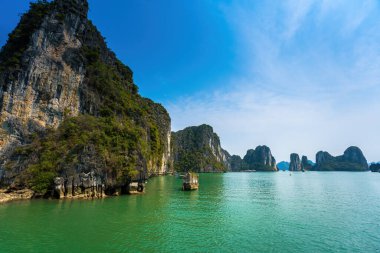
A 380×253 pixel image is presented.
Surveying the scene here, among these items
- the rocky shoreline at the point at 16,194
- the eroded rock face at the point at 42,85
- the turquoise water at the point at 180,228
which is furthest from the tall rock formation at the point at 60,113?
the turquoise water at the point at 180,228

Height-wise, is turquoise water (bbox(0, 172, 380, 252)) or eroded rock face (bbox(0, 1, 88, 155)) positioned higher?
eroded rock face (bbox(0, 1, 88, 155))

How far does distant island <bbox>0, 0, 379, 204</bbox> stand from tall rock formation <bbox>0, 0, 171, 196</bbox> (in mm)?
137

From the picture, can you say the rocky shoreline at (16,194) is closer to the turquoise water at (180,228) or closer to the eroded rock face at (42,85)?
the turquoise water at (180,228)

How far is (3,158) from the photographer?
36906 mm

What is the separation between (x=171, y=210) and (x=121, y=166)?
49.7ft

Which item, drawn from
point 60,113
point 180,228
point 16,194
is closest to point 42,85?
point 60,113

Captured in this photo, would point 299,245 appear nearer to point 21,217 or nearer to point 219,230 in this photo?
Result: point 219,230

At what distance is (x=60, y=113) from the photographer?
44.8m

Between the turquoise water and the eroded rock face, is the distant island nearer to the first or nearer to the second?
the eroded rock face

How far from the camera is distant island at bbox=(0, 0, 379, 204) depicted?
36562 mm

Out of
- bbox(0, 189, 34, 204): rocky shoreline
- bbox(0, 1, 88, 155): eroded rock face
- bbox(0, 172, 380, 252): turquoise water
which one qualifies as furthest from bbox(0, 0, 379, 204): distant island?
bbox(0, 172, 380, 252): turquoise water

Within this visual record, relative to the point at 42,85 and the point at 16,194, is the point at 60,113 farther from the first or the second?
the point at 16,194

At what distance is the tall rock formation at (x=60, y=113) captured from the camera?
121 feet

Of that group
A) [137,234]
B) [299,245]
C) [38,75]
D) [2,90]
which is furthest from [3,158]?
[299,245]
